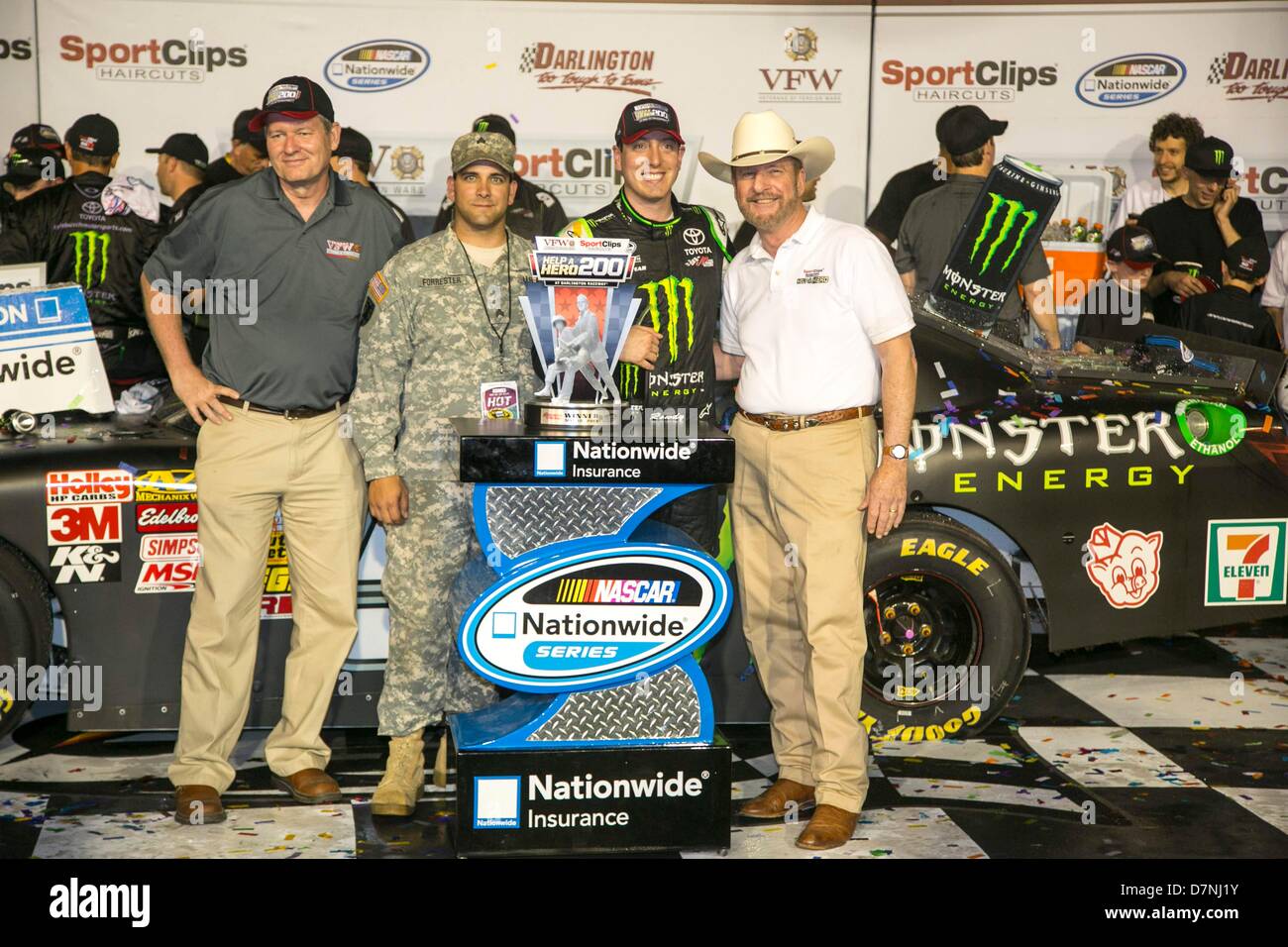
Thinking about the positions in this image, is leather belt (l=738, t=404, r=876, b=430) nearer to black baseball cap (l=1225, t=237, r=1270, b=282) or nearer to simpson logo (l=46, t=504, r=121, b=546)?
simpson logo (l=46, t=504, r=121, b=546)

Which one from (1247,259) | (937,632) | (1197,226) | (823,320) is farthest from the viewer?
(1197,226)

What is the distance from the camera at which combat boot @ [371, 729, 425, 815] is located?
12.9 ft

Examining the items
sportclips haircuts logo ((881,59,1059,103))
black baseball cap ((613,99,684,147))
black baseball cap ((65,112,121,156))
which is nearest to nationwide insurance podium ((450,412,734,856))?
black baseball cap ((613,99,684,147))

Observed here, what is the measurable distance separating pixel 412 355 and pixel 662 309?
75 cm

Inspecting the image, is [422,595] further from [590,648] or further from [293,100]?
[293,100]

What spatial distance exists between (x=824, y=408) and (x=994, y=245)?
4.49 feet

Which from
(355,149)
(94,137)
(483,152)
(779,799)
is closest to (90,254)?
(94,137)

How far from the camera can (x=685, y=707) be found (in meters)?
3.70

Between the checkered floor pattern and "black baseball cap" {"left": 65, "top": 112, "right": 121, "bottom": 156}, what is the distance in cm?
275

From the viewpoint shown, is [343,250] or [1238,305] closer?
[343,250]

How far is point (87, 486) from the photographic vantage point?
4.17 meters

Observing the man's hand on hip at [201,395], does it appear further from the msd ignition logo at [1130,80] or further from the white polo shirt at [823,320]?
the msd ignition logo at [1130,80]
